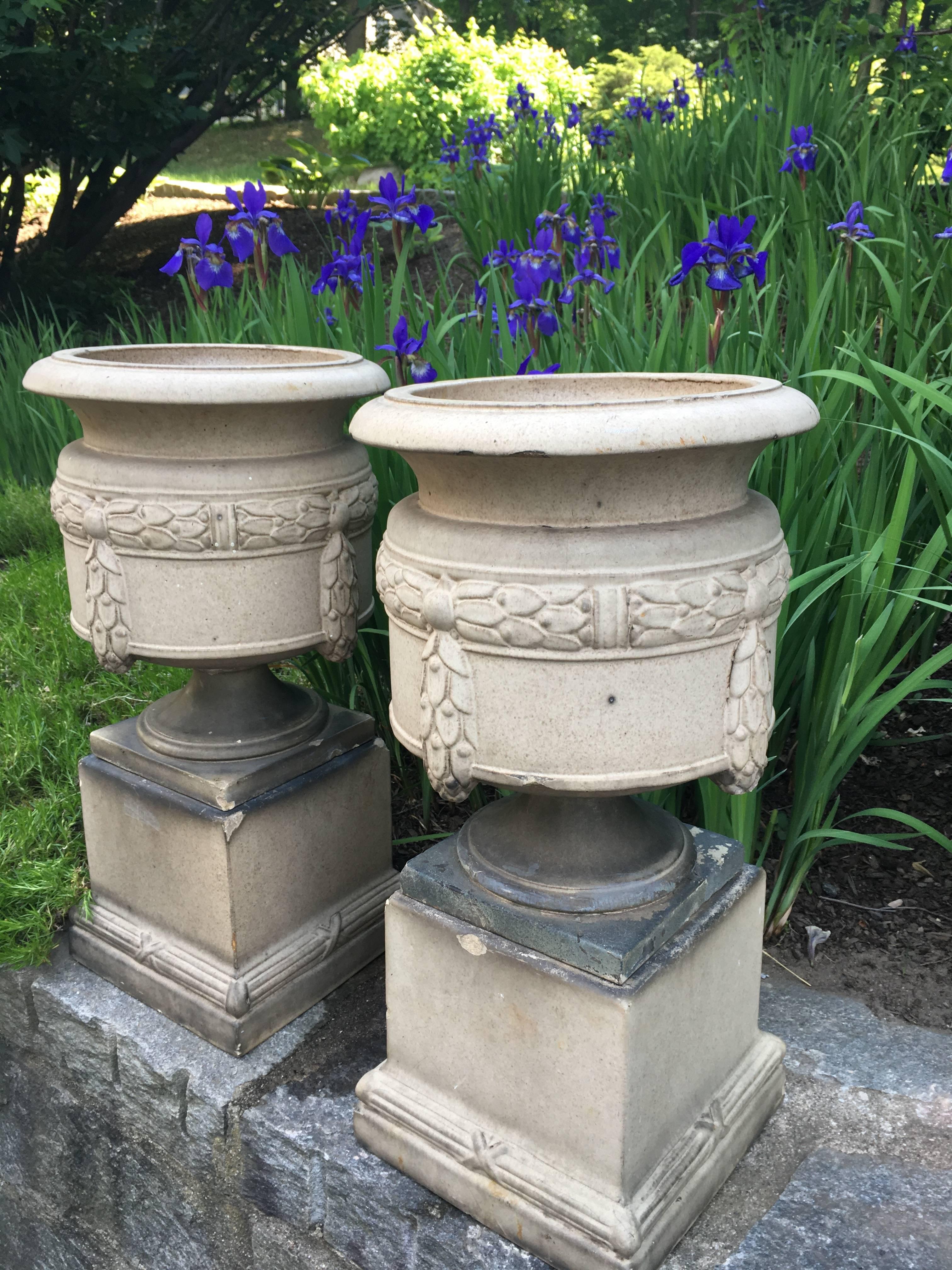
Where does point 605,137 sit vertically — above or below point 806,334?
above

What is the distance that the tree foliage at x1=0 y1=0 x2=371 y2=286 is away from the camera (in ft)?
16.4

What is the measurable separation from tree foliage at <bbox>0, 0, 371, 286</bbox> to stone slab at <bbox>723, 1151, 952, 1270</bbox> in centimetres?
483

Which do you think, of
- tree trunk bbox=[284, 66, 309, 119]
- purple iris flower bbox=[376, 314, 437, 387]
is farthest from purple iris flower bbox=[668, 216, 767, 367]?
tree trunk bbox=[284, 66, 309, 119]

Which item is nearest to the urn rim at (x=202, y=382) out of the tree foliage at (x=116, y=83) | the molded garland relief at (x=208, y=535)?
the molded garland relief at (x=208, y=535)

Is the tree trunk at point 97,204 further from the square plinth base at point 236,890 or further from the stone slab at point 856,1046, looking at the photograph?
the stone slab at point 856,1046

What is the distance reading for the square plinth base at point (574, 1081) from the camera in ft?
3.83

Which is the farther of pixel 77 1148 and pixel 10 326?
pixel 10 326

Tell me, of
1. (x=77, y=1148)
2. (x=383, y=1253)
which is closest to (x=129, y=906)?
(x=77, y=1148)

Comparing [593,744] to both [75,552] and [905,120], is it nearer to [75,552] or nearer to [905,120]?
[75,552]

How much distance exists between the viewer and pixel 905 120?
139 inches

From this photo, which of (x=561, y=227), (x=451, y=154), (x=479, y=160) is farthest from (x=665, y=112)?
(x=561, y=227)

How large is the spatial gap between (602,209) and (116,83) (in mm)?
3711

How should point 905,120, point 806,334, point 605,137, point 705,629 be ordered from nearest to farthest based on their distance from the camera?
point 705,629 → point 806,334 → point 905,120 → point 605,137

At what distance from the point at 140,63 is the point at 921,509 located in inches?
205
